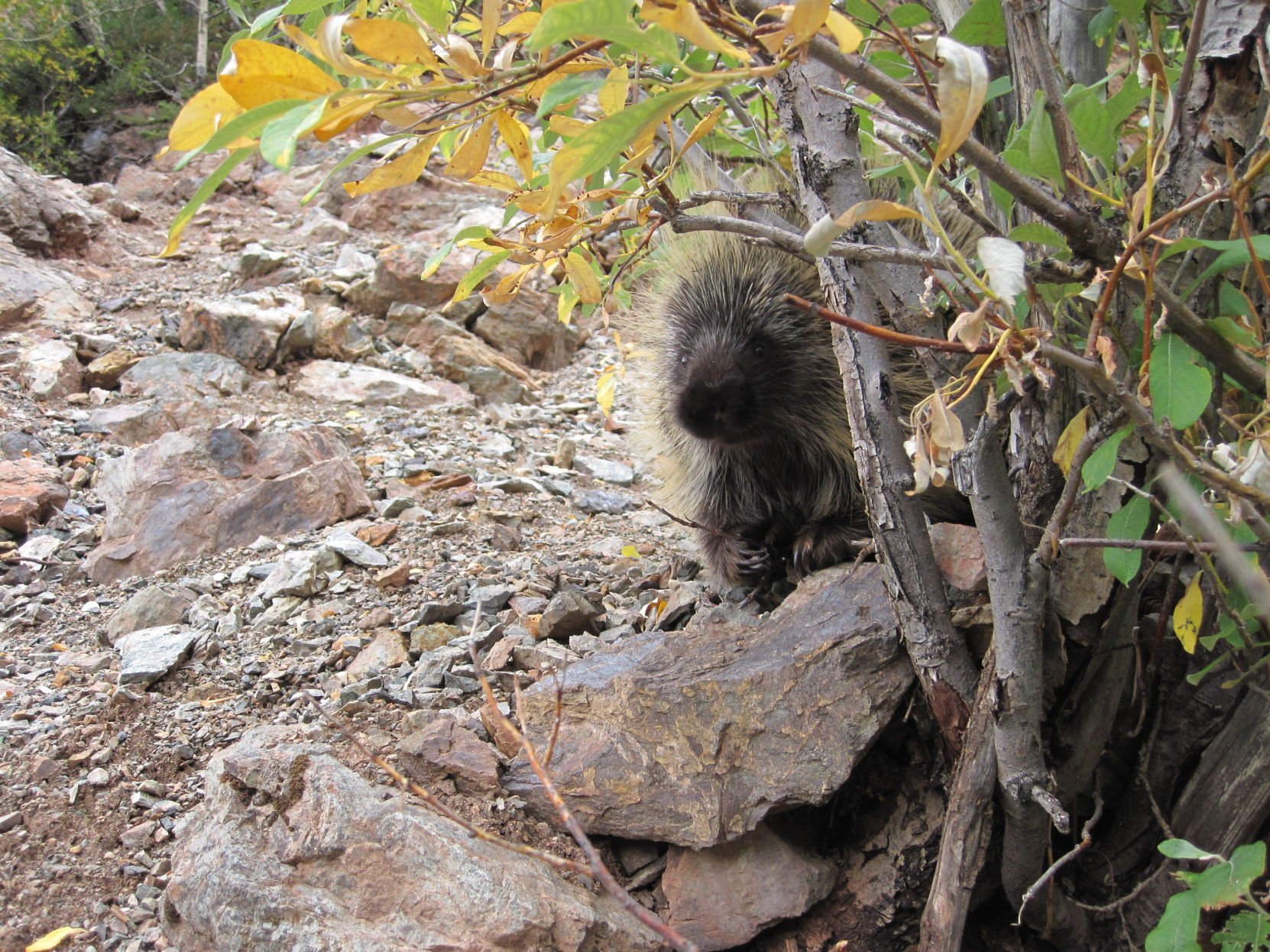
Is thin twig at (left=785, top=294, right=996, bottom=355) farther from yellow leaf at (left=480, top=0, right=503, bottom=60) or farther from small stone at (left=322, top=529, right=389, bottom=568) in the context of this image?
small stone at (left=322, top=529, right=389, bottom=568)

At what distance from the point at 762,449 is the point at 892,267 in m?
1.49

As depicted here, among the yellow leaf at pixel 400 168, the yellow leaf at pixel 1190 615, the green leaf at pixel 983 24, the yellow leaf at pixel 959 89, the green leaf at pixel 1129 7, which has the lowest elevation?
the yellow leaf at pixel 1190 615

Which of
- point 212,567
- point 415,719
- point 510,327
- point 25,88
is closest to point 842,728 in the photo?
point 415,719

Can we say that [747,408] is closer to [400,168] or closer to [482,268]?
[482,268]

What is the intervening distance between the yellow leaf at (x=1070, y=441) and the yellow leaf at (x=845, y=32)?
2.27 ft

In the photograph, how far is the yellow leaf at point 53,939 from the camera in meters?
1.36

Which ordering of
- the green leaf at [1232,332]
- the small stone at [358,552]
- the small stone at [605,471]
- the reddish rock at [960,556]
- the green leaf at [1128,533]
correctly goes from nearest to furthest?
the green leaf at [1232,332]
the green leaf at [1128,533]
the reddish rock at [960,556]
the small stone at [358,552]
the small stone at [605,471]

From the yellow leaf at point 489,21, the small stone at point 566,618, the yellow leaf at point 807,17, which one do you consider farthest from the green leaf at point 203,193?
the small stone at point 566,618

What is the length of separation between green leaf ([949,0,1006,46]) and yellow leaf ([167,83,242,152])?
975 millimetres

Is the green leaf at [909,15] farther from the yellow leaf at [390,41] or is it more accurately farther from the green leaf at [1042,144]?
the yellow leaf at [390,41]

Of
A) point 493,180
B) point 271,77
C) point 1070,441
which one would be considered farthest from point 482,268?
point 1070,441

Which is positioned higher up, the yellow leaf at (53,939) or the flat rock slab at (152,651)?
the yellow leaf at (53,939)

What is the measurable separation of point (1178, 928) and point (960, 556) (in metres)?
0.74

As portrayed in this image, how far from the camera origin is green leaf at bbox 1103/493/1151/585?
4.08ft
